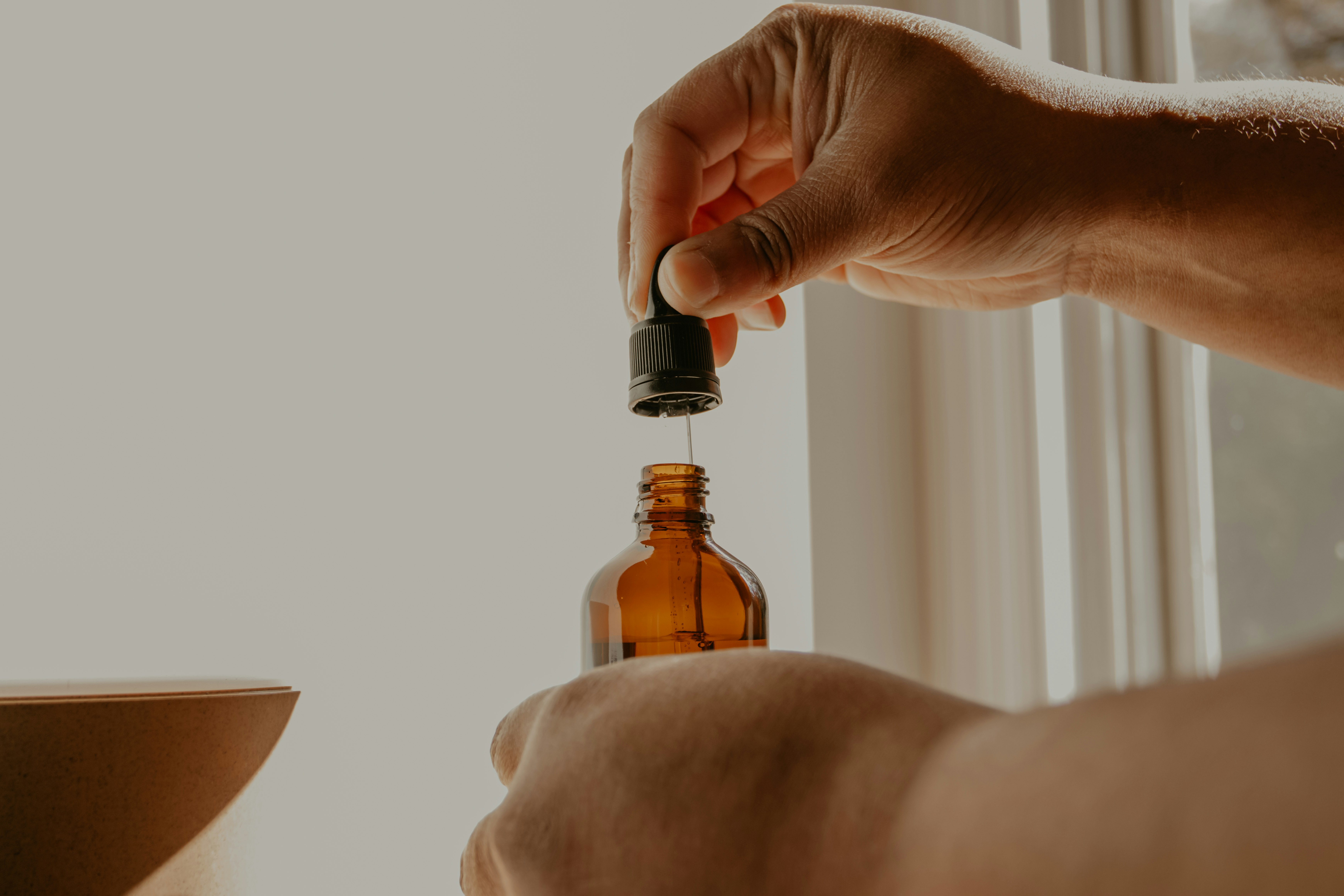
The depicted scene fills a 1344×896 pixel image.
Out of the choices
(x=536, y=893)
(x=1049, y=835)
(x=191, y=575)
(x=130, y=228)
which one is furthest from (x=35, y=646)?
(x=1049, y=835)

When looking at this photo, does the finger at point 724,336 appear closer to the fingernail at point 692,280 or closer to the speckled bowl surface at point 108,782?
the fingernail at point 692,280

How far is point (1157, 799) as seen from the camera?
0.13 m

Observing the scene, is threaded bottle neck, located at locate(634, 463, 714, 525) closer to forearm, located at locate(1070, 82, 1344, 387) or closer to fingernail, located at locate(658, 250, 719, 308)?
fingernail, located at locate(658, 250, 719, 308)

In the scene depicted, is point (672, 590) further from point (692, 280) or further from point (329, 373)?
point (329, 373)

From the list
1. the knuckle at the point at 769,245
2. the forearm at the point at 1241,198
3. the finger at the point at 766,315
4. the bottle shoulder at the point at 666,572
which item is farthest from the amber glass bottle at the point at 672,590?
the forearm at the point at 1241,198

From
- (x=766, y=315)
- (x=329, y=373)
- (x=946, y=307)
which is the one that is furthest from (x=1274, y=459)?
(x=329, y=373)

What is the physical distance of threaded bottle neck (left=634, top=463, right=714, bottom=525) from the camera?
1.55ft

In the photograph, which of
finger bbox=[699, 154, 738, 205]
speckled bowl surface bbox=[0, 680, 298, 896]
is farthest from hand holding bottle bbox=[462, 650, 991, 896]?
finger bbox=[699, 154, 738, 205]

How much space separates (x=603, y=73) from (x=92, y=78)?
0.36m

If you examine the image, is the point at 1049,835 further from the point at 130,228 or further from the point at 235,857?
the point at 130,228

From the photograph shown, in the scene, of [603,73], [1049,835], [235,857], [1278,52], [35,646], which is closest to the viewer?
[1049,835]

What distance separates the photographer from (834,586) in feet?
2.96

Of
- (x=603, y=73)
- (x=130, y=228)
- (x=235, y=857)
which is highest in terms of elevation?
(x=603, y=73)

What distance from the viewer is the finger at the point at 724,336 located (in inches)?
25.9
